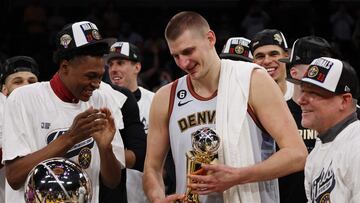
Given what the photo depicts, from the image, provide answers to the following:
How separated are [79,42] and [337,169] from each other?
1539 millimetres

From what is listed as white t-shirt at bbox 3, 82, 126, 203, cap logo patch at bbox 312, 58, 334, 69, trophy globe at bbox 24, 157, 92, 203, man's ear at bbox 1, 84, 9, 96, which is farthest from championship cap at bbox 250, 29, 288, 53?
trophy globe at bbox 24, 157, 92, 203

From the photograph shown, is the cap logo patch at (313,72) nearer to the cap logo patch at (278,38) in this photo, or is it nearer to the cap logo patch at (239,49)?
the cap logo patch at (278,38)

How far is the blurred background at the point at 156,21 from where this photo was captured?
12.7 meters

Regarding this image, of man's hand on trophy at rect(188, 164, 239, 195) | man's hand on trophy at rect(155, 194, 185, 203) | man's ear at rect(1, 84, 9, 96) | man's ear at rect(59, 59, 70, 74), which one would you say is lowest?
man's hand on trophy at rect(155, 194, 185, 203)

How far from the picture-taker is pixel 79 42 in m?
4.70

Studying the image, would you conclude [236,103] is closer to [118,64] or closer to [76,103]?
[76,103]

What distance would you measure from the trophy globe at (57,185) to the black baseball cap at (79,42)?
1.68 meters

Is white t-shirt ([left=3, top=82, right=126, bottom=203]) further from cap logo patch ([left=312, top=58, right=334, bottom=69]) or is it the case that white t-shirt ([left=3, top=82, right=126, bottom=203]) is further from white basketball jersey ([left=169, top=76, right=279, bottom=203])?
cap logo patch ([left=312, top=58, right=334, bottom=69])

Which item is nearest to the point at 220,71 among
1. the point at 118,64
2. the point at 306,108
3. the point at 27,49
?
the point at 306,108

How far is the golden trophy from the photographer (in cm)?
419

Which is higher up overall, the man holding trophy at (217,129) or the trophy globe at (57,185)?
the man holding trophy at (217,129)

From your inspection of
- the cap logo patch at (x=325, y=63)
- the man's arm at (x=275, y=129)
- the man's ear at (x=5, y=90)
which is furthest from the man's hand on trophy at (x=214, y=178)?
the man's ear at (x=5, y=90)

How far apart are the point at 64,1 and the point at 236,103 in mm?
10087

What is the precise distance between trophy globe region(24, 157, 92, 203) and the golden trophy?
47.0 inches
